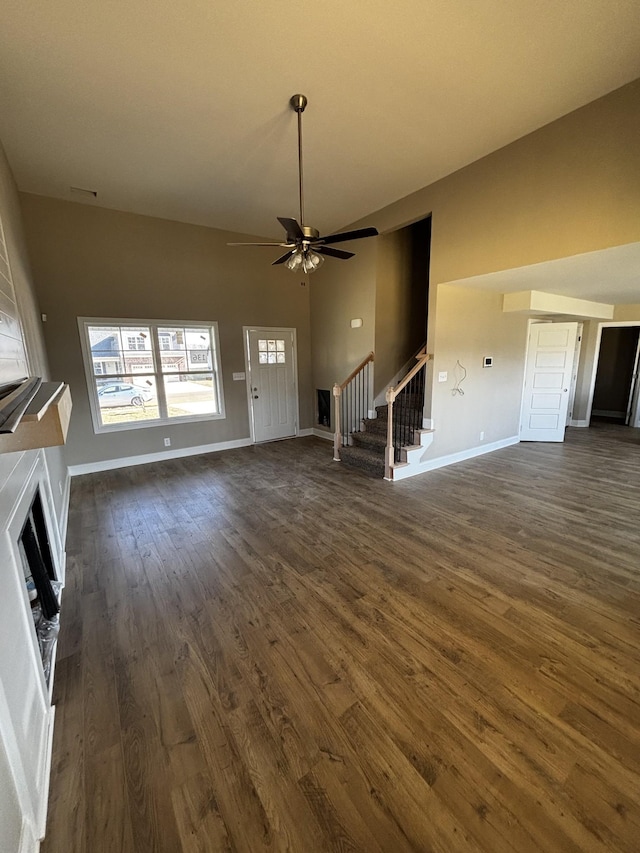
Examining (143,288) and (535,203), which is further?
(143,288)

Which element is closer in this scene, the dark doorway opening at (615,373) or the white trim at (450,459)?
the white trim at (450,459)

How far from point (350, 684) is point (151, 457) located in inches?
185

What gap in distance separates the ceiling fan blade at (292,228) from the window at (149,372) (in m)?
3.23

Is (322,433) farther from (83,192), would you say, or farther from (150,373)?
(83,192)

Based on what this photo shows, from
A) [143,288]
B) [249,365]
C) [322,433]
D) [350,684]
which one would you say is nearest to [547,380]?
[322,433]

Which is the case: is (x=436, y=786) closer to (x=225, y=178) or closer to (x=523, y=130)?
(x=523, y=130)

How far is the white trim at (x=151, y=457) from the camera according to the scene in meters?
4.88

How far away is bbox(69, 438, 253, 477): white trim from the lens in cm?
488

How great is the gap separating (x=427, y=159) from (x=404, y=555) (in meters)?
4.03

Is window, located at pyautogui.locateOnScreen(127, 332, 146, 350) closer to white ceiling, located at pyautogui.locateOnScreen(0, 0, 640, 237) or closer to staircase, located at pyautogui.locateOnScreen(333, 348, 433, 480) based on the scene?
white ceiling, located at pyautogui.locateOnScreen(0, 0, 640, 237)

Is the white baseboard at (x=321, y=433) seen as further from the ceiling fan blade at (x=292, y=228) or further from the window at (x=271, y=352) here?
the ceiling fan blade at (x=292, y=228)

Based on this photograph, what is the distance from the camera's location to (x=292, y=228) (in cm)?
269

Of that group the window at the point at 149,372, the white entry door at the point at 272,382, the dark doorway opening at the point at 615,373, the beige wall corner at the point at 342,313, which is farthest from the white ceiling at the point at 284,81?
the dark doorway opening at the point at 615,373

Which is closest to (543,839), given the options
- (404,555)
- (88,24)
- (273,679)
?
(273,679)
